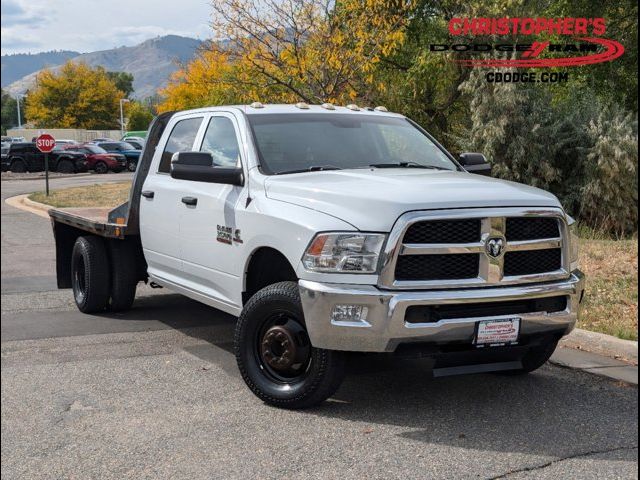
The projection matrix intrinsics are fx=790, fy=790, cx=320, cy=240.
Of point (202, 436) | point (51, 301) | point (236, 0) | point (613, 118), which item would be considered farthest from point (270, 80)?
point (202, 436)

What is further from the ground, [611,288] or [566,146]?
[566,146]

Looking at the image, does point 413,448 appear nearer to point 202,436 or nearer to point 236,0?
point 202,436

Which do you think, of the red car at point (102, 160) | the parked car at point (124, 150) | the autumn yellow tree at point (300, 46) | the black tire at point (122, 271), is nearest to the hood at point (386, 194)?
the black tire at point (122, 271)

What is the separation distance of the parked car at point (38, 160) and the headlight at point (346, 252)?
1513 inches

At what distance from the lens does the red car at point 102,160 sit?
41625 mm

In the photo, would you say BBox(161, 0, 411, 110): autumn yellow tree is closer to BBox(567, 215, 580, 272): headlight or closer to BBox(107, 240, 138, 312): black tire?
BBox(107, 240, 138, 312): black tire

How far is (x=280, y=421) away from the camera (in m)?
4.59

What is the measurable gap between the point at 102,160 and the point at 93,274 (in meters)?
36.0

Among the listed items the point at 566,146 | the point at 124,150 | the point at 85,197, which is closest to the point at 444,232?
the point at 566,146

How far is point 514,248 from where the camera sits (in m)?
4.57

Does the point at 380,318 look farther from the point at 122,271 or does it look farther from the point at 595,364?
the point at 122,271

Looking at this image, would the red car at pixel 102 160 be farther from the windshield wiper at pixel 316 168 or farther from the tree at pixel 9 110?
the tree at pixel 9 110

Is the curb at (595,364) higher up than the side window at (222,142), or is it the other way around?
the side window at (222,142)

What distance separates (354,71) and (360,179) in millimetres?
8313
